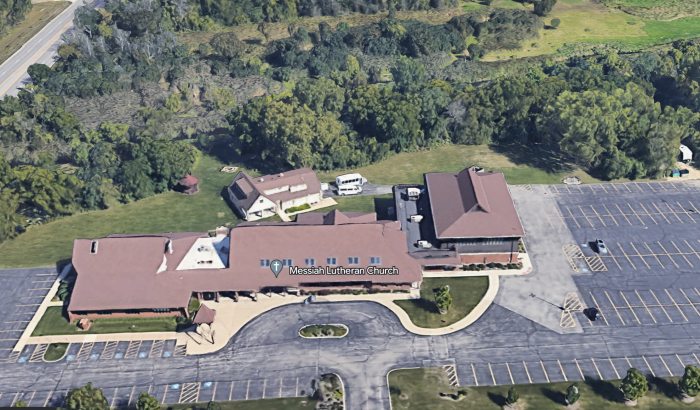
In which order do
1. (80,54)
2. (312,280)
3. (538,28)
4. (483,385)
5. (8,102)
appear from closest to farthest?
(483,385) < (312,280) < (8,102) < (80,54) < (538,28)

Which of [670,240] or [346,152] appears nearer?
[670,240]

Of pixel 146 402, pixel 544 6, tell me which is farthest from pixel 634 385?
pixel 544 6

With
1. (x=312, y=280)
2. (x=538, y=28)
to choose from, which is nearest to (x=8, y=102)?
(x=312, y=280)

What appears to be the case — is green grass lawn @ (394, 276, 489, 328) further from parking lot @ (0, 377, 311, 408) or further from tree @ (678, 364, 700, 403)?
tree @ (678, 364, 700, 403)

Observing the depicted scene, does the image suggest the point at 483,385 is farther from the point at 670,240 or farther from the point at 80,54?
the point at 80,54

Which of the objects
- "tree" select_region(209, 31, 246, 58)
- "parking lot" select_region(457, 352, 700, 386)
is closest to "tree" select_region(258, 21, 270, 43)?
"tree" select_region(209, 31, 246, 58)

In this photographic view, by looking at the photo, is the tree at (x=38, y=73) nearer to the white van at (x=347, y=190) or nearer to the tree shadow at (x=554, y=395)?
the white van at (x=347, y=190)
